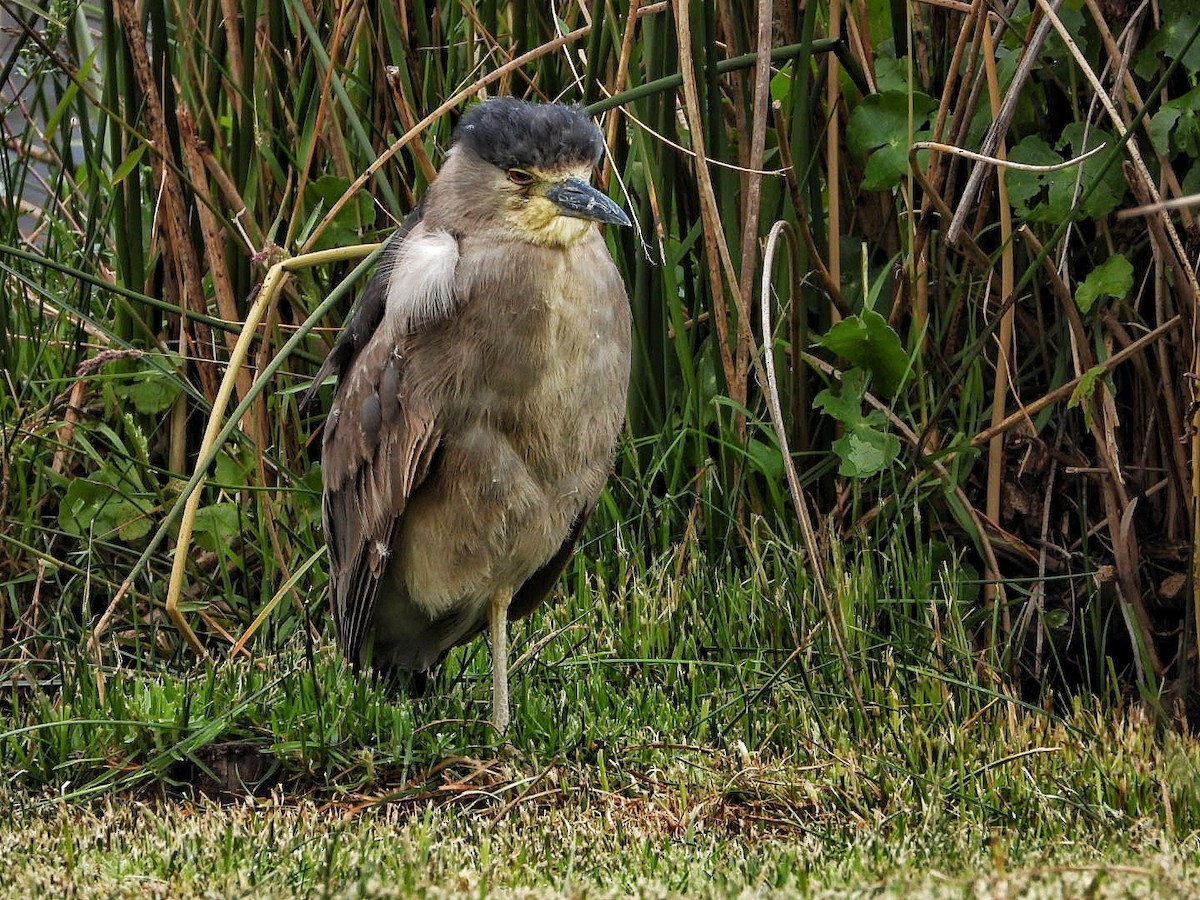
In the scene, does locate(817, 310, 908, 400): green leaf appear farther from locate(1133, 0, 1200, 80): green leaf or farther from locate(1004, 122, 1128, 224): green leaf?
locate(1133, 0, 1200, 80): green leaf

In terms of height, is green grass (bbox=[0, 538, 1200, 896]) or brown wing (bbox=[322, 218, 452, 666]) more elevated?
brown wing (bbox=[322, 218, 452, 666])

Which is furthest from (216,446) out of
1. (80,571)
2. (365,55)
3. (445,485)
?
(365,55)

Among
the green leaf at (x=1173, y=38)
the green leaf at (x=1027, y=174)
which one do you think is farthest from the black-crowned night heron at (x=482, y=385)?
the green leaf at (x=1173, y=38)

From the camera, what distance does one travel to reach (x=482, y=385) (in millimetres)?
4082

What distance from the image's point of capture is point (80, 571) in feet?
15.9

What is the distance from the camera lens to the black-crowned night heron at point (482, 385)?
402 centimetres

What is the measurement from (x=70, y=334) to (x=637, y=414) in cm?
212

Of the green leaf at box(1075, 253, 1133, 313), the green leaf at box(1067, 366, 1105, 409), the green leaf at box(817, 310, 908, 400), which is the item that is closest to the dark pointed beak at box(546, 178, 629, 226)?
the green leaf at box(817, 310, 908, 400)

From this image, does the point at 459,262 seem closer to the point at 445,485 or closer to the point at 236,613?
the point at 445,485

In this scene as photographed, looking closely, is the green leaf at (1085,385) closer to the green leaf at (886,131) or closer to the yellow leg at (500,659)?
the green leaf at (886,131)

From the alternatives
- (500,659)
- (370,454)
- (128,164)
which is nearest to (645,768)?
(500,659)

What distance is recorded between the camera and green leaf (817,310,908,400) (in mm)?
4523

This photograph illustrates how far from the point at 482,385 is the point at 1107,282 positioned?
180 cm

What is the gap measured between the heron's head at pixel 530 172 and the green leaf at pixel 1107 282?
145cm
